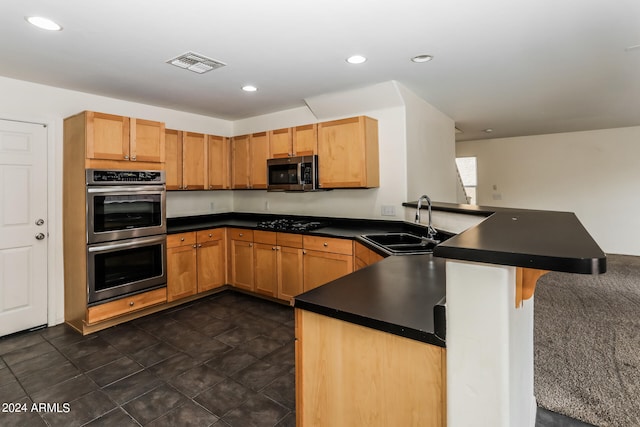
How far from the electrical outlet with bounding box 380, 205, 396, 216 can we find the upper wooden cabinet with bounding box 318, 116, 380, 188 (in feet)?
0.94

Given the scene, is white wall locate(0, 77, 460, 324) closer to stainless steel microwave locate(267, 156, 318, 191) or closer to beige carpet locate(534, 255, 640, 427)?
stainless steel microwave locate(267, 156, 318, 191)

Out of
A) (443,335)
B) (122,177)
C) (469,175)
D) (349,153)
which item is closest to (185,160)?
(122,177)

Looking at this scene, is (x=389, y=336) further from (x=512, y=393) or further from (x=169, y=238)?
(x=169, y=238)

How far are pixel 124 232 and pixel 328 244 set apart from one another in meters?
2.04

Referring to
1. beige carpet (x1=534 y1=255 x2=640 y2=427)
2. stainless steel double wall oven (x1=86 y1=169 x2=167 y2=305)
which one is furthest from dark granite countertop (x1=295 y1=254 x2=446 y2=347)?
stainless steel double wall oven (x1=86 y1=169 x2=167 y2=305)

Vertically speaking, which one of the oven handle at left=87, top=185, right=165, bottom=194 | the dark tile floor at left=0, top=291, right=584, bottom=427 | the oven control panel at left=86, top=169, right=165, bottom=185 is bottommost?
the dark tile floor at left=0, top=291, right=584, bottom=427

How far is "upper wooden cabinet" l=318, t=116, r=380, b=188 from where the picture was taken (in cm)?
359

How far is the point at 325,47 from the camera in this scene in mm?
2498

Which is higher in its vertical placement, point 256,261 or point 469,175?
point 469,175

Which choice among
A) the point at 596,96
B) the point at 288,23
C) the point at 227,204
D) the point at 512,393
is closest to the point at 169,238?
the point at 227,204

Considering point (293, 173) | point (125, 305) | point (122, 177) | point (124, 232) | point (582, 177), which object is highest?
point (582, 177)

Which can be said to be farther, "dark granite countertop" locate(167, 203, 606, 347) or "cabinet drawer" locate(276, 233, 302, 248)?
"cabinet drawer" locate(276, 233, 302, 248)

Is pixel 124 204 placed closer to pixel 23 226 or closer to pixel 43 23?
pixel 23 226

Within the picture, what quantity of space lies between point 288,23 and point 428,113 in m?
2.60
